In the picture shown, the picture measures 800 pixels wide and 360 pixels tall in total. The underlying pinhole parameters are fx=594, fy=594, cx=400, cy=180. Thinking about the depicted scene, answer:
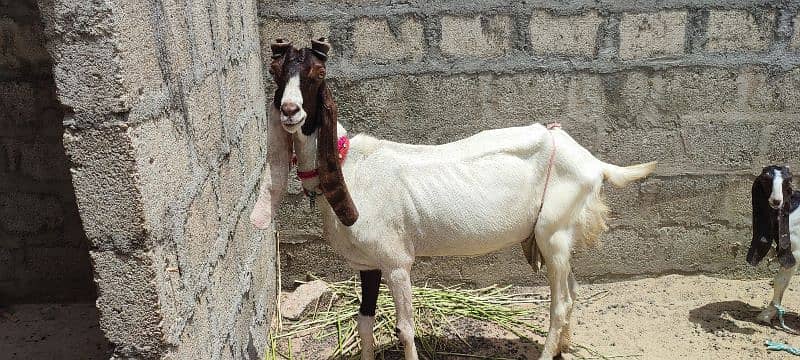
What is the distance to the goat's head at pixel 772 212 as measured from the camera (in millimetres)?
2836

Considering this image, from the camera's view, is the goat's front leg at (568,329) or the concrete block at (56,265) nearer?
the goat's front leg at (568,329)

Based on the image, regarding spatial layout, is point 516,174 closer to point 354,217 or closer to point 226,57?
point 354,217

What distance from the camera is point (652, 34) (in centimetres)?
311

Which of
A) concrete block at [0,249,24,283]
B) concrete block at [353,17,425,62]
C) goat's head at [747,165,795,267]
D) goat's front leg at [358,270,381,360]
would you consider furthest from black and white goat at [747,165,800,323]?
concrete block at [0,249,24,283]

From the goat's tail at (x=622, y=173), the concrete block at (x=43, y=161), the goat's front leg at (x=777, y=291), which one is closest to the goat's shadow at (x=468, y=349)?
the goat's tail at (x=622, y=173)

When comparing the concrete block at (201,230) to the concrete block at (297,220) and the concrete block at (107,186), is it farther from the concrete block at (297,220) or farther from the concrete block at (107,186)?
the concrete block at (297,220)

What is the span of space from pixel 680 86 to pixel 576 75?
1.88 feet

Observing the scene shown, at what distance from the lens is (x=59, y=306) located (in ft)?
11.5

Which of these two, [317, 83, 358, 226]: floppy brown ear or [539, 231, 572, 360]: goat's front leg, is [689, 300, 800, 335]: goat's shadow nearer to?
[539, 231, 572, 360]: goat's front leg

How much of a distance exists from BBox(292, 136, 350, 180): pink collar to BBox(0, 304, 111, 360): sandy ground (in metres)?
1.70

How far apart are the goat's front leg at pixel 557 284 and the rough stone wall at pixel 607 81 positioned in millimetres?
928

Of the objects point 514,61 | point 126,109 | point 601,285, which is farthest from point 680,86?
point 126,109

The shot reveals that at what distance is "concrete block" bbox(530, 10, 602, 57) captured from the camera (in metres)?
3.08

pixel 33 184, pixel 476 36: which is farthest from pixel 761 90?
pixel 33 184
